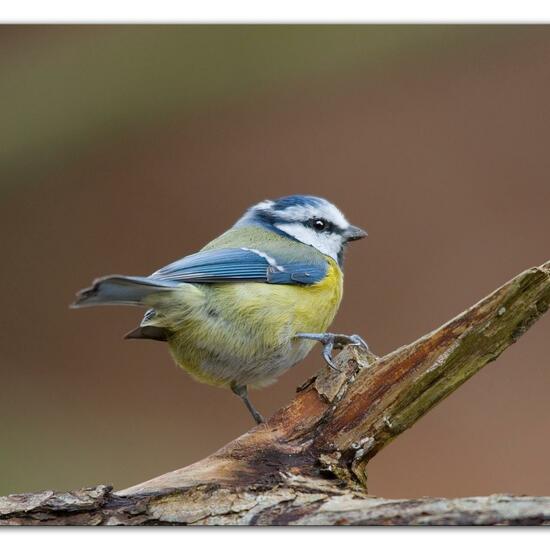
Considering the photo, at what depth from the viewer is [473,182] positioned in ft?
7.07

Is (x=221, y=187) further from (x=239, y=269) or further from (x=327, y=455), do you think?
(x=327, y=455)

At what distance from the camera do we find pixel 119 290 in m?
1.68

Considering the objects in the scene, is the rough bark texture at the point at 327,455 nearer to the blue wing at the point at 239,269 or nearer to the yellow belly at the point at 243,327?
the yellow belly at the point at 243,327

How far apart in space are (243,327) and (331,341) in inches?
8.6

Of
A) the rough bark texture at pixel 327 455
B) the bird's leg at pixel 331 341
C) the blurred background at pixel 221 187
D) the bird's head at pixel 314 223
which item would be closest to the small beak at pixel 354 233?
the bird's head at pixel 314 223

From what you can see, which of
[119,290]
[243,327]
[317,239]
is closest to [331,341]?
[243,327]

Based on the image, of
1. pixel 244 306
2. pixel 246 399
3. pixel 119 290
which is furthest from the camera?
pixel 246 399

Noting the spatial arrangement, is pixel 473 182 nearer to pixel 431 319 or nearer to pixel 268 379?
pixel 431 319

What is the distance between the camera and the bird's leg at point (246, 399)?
80.2 inches

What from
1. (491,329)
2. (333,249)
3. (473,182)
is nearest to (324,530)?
(491,329)

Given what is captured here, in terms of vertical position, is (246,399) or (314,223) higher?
(314,223)

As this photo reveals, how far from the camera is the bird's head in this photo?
82.3 inches

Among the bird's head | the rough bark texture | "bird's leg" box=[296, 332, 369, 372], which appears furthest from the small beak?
the rough bark texture

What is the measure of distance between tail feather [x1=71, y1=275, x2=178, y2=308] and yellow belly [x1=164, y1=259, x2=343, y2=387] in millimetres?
89
